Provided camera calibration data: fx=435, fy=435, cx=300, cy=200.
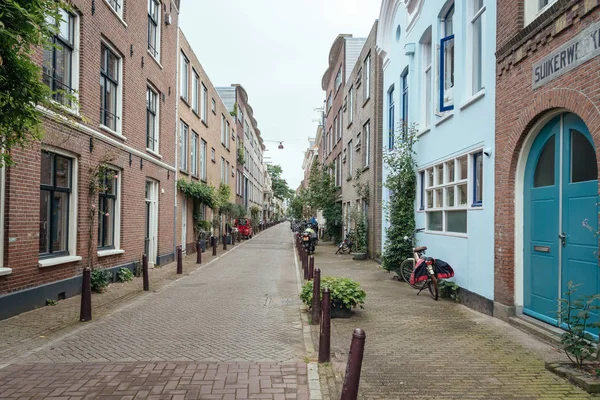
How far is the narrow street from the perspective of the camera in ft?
13.9

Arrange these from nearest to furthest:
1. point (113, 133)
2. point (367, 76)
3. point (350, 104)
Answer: point (113, 133) → point (367, 76) → point (350, 104)

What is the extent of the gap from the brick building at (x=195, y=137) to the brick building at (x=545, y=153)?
13.4 meters

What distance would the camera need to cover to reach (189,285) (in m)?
11.0

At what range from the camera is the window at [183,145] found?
1802 centimetres

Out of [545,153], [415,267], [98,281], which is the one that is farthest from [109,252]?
[545,153]

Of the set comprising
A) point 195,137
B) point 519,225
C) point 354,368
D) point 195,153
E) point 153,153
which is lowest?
point 354,368

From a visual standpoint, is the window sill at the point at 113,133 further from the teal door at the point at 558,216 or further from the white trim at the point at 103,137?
the teal door at the point at 558,216

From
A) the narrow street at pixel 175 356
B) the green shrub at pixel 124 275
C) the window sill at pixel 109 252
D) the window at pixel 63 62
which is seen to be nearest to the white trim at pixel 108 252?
the window sill at pixel 109 252

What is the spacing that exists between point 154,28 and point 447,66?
32.8 ft

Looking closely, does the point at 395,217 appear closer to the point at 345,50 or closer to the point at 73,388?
the point at 73,388

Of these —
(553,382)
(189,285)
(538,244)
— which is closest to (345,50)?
(189,285)

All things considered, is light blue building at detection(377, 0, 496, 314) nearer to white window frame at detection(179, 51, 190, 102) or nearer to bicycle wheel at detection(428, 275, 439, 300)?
bicycle wheel at detection(428, 275, 439, 300)

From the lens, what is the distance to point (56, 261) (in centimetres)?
843

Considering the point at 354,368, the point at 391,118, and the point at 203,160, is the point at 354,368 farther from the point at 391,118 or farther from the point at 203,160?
the point at 203,160
